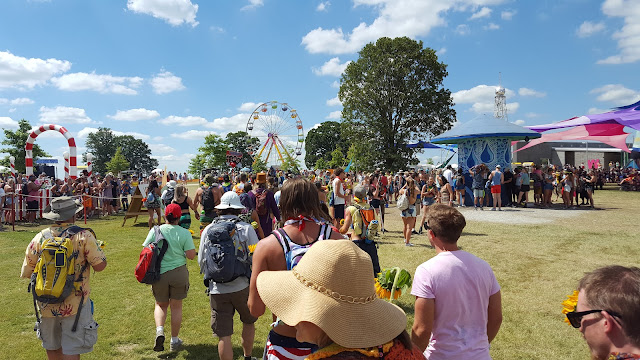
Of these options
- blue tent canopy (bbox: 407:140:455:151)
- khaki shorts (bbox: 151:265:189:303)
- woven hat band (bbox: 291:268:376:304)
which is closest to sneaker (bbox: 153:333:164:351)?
khaki shorts (bbox: 151:265:189:303)

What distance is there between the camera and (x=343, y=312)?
4.23 feet

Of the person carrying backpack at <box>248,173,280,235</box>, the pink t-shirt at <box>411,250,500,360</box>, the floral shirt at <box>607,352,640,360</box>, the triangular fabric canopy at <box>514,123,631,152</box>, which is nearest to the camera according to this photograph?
the floral shirt at <box>607,352,640,360</box>

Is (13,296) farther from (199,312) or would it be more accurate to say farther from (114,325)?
(199,312)

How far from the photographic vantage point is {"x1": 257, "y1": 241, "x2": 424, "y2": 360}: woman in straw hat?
1279mm

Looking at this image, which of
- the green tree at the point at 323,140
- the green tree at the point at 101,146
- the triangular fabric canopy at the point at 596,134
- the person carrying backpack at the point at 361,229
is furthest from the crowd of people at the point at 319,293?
the green tree at the point at 101,146

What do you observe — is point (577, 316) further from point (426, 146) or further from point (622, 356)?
point (426, 146)

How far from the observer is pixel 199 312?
18.0 feet

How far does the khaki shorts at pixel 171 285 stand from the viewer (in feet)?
13.3

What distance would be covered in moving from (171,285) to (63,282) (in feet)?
4.05

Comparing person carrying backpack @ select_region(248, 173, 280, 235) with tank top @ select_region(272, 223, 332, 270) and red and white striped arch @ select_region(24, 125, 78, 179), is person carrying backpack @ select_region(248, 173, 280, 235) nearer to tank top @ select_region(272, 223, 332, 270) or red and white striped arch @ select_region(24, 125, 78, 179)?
tank top @ select_region(272, 223, 332, 270)

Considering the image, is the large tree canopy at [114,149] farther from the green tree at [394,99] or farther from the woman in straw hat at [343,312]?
the woman in straw hat at [343,312]

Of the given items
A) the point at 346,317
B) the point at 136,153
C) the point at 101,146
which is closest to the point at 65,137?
the point at 346,317

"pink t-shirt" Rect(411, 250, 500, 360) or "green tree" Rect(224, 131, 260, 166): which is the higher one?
"green tree" Rect(224, 131, 260, 166)

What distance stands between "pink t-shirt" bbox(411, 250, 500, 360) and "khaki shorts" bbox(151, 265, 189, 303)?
2841 millimetres
